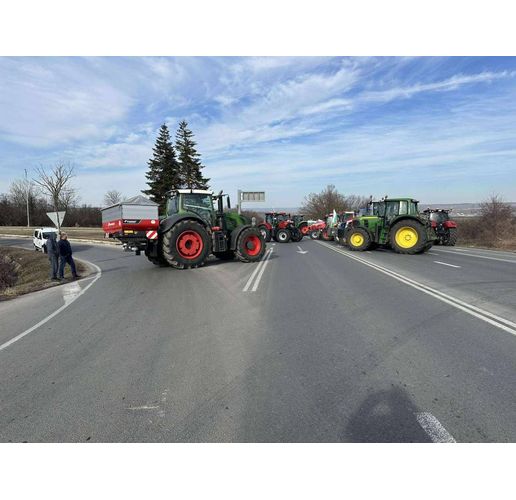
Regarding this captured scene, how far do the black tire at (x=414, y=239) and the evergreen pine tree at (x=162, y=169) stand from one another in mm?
34662

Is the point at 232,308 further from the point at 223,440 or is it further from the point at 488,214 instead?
the point at 488,214

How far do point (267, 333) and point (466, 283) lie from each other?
6077 mm

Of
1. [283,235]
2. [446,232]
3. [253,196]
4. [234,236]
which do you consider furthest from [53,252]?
[253,196]

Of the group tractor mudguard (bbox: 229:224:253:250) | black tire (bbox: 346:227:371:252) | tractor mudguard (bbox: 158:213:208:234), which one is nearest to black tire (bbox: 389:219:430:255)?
black tire (bbox: 346:227:371:252)

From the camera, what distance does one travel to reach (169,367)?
386cm

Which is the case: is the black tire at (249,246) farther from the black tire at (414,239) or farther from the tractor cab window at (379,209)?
the tractor cab window at (379,209)

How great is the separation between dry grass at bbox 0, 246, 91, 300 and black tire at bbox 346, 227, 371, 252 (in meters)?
12.4

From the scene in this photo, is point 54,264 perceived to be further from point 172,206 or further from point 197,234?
point 197,234

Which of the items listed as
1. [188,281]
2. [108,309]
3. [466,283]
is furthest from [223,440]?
[466,283]

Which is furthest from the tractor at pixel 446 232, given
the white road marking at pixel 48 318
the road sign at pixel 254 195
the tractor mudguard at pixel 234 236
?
the road sign at pixel 254 195

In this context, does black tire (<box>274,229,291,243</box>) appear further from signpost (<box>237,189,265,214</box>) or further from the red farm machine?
signpost (<box>237,189,265,214</box>)

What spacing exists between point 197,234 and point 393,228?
9.49 m

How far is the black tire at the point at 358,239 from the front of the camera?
56.5ft

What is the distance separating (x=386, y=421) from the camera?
273 centimetres
